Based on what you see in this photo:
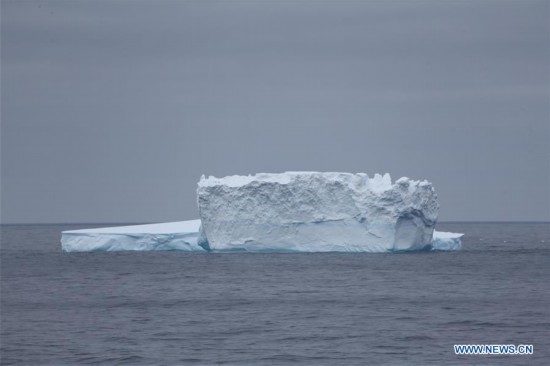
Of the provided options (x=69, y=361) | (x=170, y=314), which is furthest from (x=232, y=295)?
(x=69, y=361)

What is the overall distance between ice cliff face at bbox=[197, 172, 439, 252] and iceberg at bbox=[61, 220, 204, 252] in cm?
187

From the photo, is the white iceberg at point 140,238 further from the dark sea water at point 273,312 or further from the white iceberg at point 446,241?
the dark sea water at point 273,312

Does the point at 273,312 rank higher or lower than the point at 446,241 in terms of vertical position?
lower

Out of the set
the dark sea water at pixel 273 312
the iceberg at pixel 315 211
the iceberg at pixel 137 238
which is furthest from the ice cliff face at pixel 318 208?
the iceberg at pixel 137 238

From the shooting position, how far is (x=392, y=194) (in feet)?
89.8

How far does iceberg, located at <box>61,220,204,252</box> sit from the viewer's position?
3006cm

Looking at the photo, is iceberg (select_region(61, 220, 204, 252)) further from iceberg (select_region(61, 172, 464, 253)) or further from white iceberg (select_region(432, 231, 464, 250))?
white iceberg (select_region(432, 231, 464, 250))

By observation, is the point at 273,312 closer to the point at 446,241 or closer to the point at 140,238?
the point at 140,238

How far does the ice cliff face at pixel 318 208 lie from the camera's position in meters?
27.7

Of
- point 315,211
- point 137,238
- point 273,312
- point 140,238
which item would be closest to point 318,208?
point 315,211

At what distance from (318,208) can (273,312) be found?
31.6ft

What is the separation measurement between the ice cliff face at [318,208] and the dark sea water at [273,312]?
3.54ft

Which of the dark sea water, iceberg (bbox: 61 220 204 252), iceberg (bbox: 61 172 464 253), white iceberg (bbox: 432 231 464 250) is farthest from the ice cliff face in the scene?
white iceberg (bbox: 432 231 464 250)

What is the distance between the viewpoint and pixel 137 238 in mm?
30172
